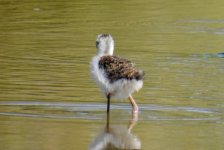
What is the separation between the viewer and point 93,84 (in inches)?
515

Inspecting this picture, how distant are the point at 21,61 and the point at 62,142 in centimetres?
549

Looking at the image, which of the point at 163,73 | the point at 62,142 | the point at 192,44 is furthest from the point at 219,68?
the point at 62,142

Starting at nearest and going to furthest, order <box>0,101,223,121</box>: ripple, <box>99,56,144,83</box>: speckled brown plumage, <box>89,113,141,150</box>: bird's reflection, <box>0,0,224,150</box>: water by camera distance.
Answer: <box>89,113,141,150</box>: bird's reflection < <box>0,0,224,150</box>: water < <box>99,56,144,83</box>: speckled brown plumage < <box>0,101,223,121</box>: ripple

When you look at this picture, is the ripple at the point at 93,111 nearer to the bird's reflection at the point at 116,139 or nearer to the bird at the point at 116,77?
the bird at the point at 116,77

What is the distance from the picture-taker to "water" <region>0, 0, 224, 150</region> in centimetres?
1011

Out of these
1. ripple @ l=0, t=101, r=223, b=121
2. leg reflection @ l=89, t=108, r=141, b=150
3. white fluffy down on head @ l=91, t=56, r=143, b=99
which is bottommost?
leg reflection @ l=89, t=108, r=141, b=150

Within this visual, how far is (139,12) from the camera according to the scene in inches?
852

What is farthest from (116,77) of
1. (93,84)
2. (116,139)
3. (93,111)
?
(93,84)

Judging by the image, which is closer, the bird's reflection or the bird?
the bird's reflection

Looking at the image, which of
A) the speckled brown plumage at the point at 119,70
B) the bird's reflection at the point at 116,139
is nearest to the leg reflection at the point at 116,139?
the bird's reflection at the point at 116,139

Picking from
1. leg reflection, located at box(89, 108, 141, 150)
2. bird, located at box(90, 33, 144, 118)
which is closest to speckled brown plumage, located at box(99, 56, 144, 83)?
bird, located at box(90, 33, 144, 118)

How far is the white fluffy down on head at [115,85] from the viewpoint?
10.8 meters

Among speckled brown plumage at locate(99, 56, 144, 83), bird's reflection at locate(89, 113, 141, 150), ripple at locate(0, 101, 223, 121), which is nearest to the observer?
bird's reflection at locate(89, 113, 141, 150)

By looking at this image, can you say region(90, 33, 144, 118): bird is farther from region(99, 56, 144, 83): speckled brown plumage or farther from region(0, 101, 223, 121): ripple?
region(0, 101, 223, 121): ripple
